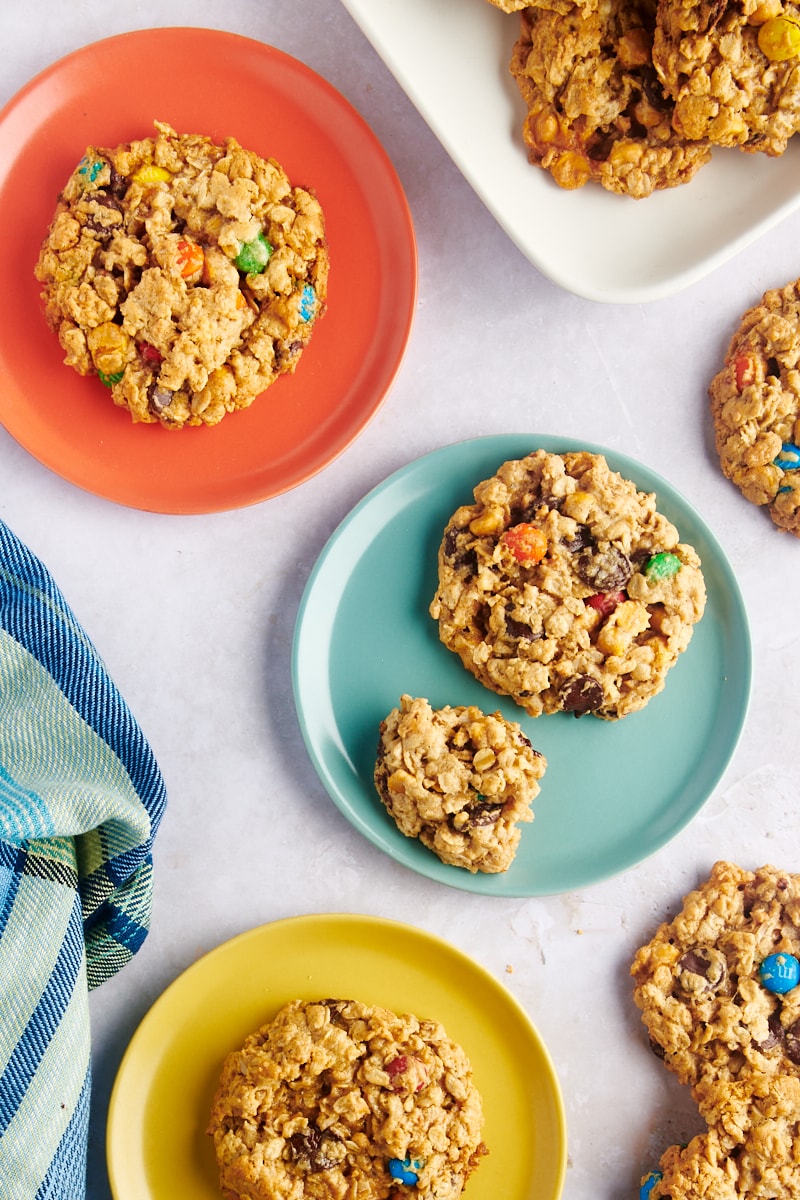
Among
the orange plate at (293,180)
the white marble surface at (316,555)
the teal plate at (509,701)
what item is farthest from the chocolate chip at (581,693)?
the orange plate at (293,180)

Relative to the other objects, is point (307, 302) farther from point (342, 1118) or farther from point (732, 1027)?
point (732, 1027)

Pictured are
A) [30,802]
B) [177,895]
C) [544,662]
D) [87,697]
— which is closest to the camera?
[30,802]

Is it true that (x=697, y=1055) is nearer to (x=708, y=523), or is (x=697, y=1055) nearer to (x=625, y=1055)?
(x=625, y=1055)

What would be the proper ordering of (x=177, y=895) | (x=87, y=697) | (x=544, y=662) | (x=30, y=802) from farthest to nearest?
1. (x=177, y=895)
2. (x=544, y=662)
3. (x=87, y=697)
4. (x=30, y=802)

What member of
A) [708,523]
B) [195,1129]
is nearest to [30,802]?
[195,1129]

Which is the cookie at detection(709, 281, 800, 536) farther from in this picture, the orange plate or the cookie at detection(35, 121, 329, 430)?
the cookie at detection(35, 121, 329, 430)

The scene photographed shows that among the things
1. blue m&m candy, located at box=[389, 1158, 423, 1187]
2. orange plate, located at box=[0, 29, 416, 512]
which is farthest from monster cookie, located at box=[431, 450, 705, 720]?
blue m&m candy, located at box=[389, 1158, 423, 1187]

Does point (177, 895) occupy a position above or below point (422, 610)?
below
